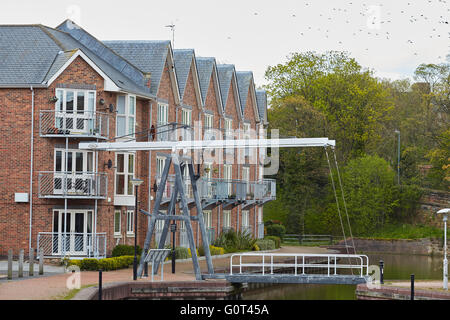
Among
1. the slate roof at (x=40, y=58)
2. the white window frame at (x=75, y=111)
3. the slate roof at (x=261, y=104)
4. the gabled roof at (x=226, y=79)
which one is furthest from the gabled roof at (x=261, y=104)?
the white window frame at (x=75, y=111)

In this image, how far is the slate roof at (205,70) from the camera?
1897 inches

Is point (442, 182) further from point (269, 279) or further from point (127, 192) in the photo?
point (269, 279)

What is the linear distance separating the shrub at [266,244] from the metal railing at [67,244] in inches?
644

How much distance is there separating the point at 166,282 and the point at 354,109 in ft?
146

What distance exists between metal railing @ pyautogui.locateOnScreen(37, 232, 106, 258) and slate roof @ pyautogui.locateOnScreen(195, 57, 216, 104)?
14419 millimetres

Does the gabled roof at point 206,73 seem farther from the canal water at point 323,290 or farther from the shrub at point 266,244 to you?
the canal water at point 323,290

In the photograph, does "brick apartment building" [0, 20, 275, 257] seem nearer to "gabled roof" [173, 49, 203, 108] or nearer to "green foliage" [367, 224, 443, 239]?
"gabled roof" [173, 49, 203, 108]

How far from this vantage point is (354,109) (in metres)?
70.5

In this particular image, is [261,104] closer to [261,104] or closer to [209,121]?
[261,104]

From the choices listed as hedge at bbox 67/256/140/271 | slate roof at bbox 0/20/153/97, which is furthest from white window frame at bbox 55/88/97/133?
hedge at bbox 67/256/140/271

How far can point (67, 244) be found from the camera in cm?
3616

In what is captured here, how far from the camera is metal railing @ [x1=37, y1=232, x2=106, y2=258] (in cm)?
3581

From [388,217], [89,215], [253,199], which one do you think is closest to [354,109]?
[388,217]

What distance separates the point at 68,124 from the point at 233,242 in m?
14.8
